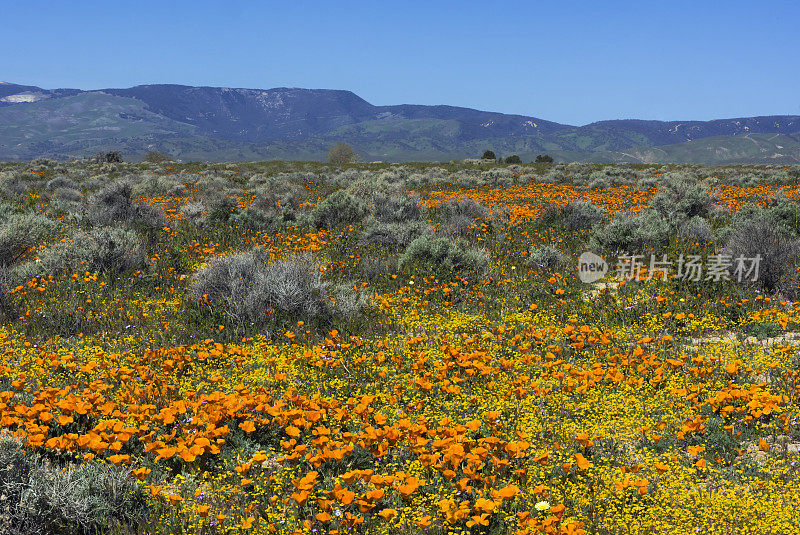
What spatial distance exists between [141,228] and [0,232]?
2702 mm

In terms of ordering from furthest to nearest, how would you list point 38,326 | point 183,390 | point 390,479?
point 38,326
point 183,390
point 390,479

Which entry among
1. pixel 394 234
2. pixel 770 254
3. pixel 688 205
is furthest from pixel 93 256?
pixel 688 205

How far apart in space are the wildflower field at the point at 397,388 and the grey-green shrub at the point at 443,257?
5 centimetres

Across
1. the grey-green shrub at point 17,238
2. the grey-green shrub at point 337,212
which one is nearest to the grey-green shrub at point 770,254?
the grey-green shrub at point 337,212

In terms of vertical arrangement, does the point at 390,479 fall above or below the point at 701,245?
below

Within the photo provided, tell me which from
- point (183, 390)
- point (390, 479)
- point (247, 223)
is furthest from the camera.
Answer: point (247, 223)

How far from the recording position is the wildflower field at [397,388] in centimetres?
328

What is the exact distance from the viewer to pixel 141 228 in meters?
11.8

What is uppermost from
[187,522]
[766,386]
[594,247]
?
[594,247]

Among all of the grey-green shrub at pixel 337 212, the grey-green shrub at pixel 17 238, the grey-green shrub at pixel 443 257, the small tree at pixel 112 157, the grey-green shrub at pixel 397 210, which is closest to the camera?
the grey-green shrub at pixel 443 257

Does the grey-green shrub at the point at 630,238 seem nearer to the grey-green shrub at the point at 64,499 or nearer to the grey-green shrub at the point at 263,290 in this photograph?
the grey-green shrub at the point at 263,290

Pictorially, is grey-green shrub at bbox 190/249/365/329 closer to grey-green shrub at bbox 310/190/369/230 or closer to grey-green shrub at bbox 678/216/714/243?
grey-green shrub at bbox 310/190/369/230

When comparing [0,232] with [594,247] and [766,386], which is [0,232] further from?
[766,386]

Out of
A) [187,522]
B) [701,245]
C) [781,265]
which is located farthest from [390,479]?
[701,245]
